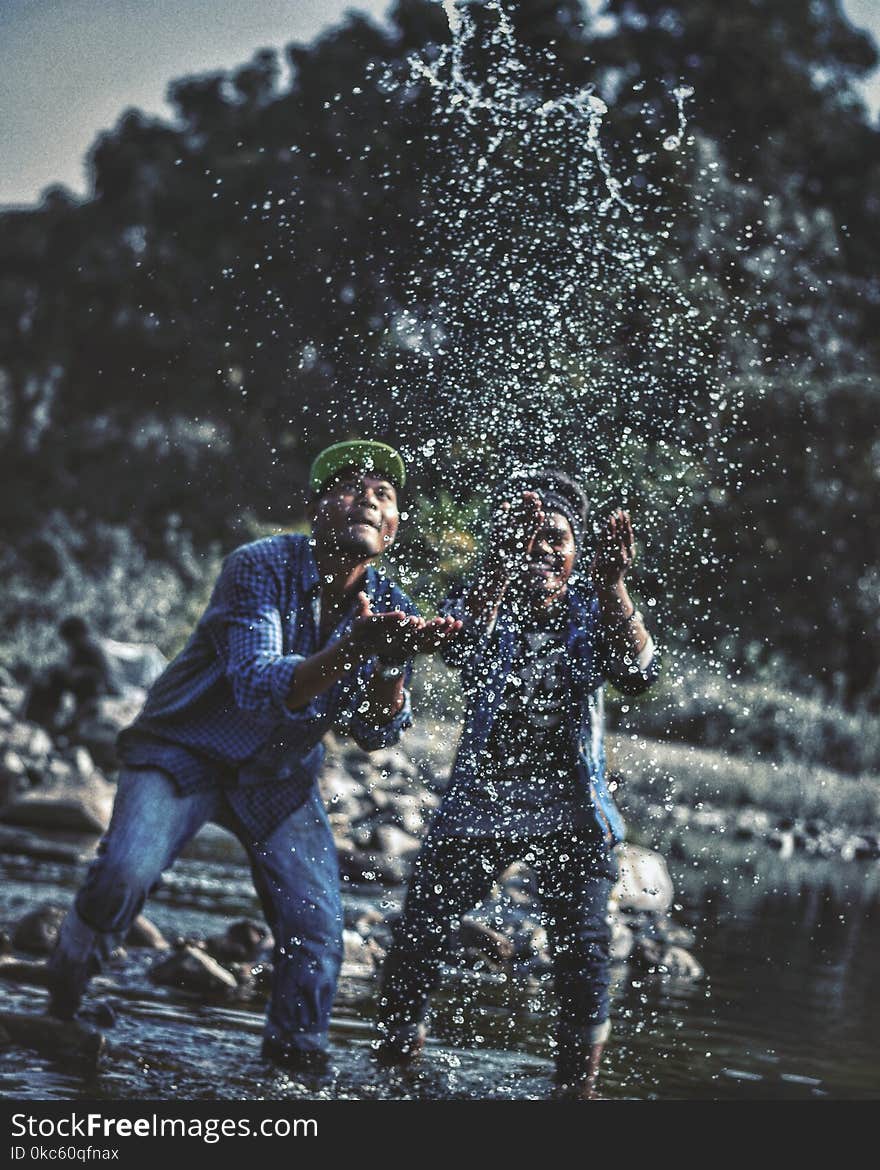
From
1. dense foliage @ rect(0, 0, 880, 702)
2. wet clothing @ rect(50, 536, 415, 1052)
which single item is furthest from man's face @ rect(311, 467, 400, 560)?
dense foliage @ rect(0, 0, 880, 702)

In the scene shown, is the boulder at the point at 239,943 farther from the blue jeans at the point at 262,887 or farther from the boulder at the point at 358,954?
the blue jeans at the point at 262,887

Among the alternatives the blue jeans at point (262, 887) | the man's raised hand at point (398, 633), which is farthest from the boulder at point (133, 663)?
the man's raised hand at point (398, 633)

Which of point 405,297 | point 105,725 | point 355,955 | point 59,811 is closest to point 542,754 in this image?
point 355,955

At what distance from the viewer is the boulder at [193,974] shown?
17.0ft

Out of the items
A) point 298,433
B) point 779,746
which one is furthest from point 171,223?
point 779,746

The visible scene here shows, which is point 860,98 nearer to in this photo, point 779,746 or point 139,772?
point 779,746

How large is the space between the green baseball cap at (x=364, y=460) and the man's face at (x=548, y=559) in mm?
383

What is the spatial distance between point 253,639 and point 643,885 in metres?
4.86

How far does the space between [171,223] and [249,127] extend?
8.38 ft

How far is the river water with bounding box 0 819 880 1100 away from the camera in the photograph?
408 cm

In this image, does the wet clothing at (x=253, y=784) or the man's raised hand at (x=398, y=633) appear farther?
the wet clothing at (x=253, y=784)

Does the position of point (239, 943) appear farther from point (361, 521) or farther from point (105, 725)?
point (105, 725)

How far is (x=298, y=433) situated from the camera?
1784 centimetres

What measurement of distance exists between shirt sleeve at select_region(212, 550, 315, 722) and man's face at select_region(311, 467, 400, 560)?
0.66ft
